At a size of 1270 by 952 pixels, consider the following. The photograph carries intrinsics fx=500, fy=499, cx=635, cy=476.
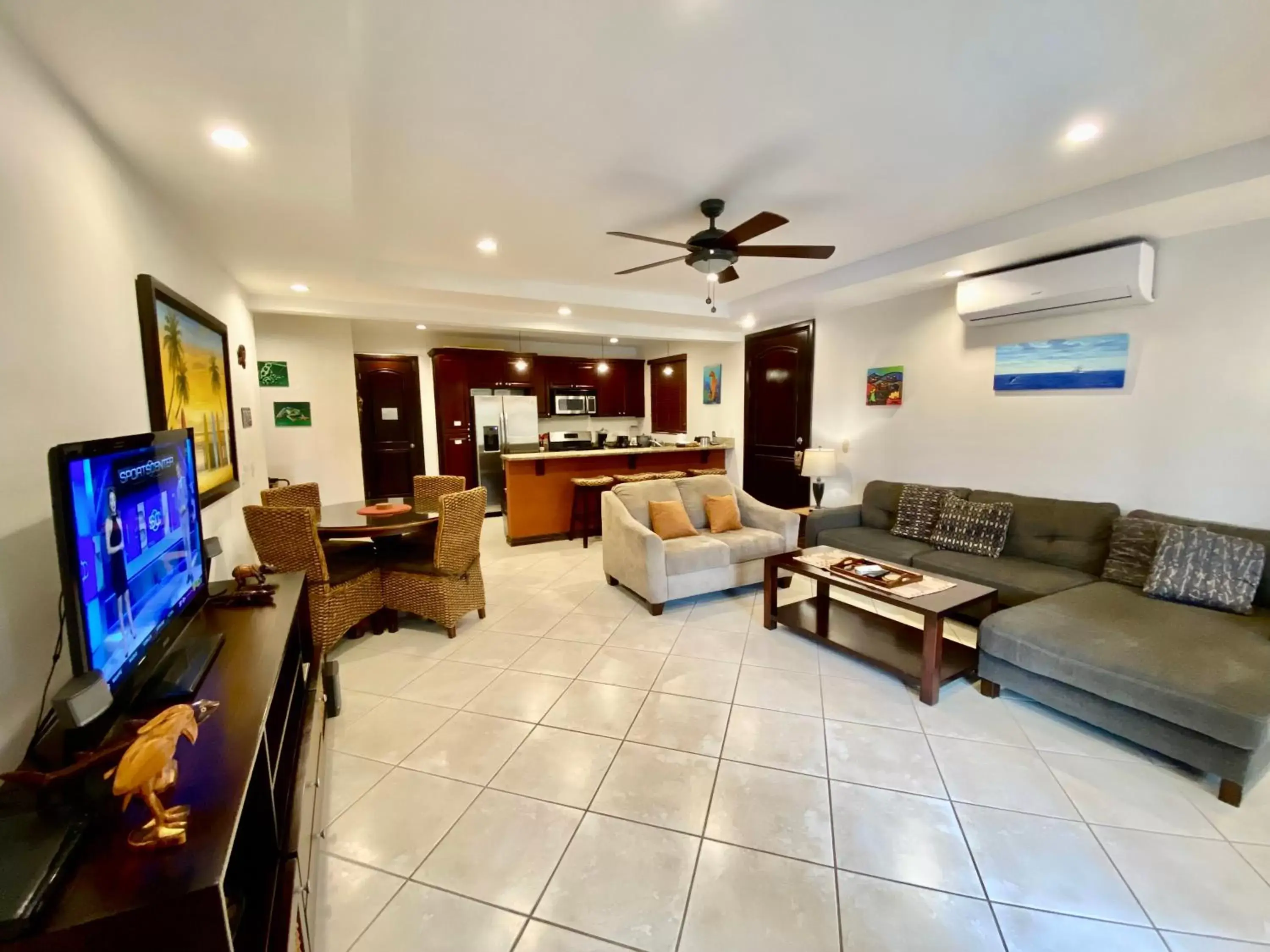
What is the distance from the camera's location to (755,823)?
172 centimetres

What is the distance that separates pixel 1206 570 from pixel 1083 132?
221cm

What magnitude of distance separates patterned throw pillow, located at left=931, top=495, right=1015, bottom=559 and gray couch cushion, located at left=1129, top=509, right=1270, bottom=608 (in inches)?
26.5

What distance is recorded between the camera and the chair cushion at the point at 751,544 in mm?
3723

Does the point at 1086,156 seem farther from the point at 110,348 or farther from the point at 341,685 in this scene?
the point at 341,685

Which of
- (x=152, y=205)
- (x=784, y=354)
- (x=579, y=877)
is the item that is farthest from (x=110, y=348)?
(x=784, y=354)

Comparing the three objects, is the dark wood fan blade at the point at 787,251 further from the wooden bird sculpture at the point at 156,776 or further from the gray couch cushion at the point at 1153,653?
the wooden bird sculpture at the point at 156,776

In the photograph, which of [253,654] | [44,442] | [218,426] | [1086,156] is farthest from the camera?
[218,426]

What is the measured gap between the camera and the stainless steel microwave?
286 inches

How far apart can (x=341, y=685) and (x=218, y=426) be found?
168 centimetres

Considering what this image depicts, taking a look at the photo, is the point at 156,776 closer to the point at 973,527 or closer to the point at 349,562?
the point at 349,562

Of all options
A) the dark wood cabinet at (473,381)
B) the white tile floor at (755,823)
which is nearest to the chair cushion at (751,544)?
the white tile floor at (755,823)

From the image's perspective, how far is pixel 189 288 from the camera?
2699 mm

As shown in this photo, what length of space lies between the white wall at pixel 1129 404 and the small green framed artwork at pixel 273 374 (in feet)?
19.8

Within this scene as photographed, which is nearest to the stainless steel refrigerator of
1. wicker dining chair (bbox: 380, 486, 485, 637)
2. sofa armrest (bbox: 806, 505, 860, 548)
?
wicker dining chair (bbox: 380, 486, 485, 637)
